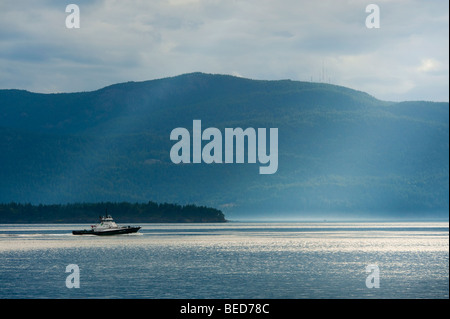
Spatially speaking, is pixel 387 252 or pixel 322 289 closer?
pixel 322 289

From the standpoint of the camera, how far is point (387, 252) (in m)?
172

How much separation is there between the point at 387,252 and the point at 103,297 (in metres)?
95.7
